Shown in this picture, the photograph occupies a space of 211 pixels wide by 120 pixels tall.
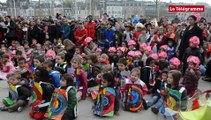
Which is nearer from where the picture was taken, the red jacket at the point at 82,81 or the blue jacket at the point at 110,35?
the red jacket at the point at 82,81

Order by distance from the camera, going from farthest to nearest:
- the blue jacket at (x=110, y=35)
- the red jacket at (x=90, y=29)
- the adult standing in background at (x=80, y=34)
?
the red jacket at (x=90, y=29) < the adult standing in background at (x=80, y=34) < the blue jacket at (x=110, y=35)

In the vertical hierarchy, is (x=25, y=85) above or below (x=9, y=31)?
below

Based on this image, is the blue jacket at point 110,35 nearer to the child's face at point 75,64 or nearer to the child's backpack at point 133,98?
the child's face at point 75,64

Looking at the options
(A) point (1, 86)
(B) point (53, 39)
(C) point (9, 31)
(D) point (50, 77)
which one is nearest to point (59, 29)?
(B) point (53, 39)

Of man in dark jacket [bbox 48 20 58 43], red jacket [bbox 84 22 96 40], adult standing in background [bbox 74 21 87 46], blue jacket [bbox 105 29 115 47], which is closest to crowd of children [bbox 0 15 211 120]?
blue jacket [bbox 105 29 115 47]

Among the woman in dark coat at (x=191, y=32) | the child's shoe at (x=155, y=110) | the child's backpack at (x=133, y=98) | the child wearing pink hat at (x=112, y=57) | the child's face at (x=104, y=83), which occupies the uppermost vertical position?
the woman in dark coat at (x=191, y=32)

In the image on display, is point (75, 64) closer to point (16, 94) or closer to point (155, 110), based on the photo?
point (16, 94)

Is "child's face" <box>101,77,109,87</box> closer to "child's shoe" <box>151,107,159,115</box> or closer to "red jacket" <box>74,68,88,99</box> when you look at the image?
"red jacket" <box>74,68,88,99</box>

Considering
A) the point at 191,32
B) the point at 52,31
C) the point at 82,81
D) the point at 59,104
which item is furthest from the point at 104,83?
the point at 52,31

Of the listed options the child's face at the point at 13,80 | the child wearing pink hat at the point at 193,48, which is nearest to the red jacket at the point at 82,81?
the child's face at the point at 13,80

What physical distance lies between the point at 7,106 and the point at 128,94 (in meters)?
→ 2.40

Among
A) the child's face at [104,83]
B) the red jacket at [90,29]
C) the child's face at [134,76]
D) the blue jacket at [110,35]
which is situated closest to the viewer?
the child's face at [104,83]

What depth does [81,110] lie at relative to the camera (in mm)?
5129

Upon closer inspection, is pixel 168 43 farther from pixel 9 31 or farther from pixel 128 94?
pixel 9 31
